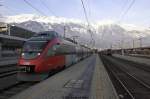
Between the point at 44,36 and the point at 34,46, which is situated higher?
the point at 44,36

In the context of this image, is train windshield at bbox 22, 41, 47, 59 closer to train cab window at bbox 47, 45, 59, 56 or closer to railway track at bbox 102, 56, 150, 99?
train cab window at bbox 47, 45, 59, 56

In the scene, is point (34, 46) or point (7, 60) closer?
point (34, 46)

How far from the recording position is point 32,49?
1884 cm

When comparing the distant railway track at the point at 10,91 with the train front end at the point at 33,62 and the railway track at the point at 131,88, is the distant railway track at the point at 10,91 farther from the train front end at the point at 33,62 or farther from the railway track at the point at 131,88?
the railway track at the point at 131,88

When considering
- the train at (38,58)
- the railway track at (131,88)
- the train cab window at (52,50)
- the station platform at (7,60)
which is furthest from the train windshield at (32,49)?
the station platform at (7,60)

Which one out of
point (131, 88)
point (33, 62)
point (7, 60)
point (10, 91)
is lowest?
point (131, 88)

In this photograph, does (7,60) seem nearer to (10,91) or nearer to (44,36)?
(44,36)

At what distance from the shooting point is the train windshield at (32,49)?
18.5 metres

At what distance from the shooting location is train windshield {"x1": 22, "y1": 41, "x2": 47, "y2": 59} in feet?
60.5

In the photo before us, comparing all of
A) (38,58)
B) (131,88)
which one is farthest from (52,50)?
(131,88)

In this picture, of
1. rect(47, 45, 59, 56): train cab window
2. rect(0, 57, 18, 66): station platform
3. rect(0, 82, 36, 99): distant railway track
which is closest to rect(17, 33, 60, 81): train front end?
rect(47, 45, 59, 56): train cab window

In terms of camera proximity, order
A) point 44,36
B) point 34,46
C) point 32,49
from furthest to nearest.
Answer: point 44,36, point 34,46, point 32,49

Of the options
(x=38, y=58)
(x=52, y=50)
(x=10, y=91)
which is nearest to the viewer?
(x=10, y=91)

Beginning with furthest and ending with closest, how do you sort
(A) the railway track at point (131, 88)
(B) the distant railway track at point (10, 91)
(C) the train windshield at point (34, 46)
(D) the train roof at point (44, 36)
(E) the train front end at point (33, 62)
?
(D) the train roof at point (44, 36) < (C) the train windshield at point (34, 46) < (E) the train front end at point (33, 62) < (A) the railway track at point (131, 88) < (B) the distant railway track at point (10, 91)
